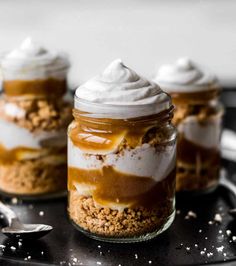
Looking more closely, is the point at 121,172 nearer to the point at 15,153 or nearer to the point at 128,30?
the point at 15,153

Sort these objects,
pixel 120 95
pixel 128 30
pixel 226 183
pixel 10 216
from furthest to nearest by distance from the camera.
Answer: pixel 128 30 → pixel 226 183 → pixel 10 216 → pixel 120 95

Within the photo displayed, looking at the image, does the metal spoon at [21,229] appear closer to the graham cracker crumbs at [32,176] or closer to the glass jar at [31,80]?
the graham cracker crumbs at [32,176]

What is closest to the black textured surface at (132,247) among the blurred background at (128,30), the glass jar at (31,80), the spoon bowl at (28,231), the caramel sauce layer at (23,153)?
the spoon bowl at (28,231)

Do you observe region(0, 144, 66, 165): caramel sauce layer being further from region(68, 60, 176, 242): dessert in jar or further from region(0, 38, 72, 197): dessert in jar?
region(68, 60, 176, 242): dessert in jar

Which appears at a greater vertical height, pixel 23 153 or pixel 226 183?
pixel 23 153

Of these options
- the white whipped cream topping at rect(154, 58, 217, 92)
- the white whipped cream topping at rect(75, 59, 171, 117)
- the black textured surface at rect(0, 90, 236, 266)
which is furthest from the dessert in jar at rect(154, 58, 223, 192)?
the white whipped cream topping at rect(75, 59, 171, 117)

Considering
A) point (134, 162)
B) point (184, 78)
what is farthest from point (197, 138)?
point (134, 162)

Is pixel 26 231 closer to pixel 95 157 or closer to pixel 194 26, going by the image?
pixel 95 157

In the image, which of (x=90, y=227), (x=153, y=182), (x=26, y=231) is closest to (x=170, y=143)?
(x=153, y=182)
